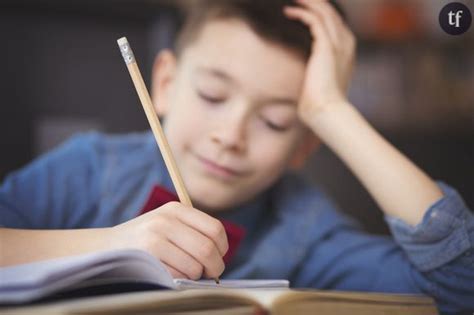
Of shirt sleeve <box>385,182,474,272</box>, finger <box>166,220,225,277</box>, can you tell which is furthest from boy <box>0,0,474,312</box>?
finger <box>166,220,225,277</box>

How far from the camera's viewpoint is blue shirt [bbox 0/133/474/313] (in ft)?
1.77

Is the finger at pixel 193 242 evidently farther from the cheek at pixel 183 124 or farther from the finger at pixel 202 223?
the cheek at pixel 183 124

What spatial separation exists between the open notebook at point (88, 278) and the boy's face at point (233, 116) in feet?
0.83

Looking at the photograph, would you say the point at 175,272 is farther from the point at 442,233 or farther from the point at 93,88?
the point at 93,88

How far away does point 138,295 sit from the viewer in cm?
30

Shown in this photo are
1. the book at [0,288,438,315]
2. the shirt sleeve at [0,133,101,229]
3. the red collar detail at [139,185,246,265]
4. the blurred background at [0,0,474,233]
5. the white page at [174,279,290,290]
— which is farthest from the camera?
the blurred background at [0,0,474,233]

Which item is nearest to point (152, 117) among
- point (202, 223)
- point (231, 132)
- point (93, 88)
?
point (202, 223)

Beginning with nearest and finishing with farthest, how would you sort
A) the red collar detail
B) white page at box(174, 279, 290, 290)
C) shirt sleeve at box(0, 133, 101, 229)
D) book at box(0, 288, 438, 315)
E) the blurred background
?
book at box(0, 288, 438, 315), white page at box(174, 279, 290, 290), the red collar detail, shirt sleeve at box(0, 133, 101, 229), the blurred background

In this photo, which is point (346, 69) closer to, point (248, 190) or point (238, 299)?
point (248, 190)

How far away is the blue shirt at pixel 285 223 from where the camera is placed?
539mm

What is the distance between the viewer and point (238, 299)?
296 mm

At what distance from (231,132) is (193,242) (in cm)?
22

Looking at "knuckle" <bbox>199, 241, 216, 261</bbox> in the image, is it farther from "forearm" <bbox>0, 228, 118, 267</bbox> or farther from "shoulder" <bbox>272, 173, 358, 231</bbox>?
"shoulder" <bbox>272, 173, 358, 231</bbox>

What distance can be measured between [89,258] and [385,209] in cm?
33
